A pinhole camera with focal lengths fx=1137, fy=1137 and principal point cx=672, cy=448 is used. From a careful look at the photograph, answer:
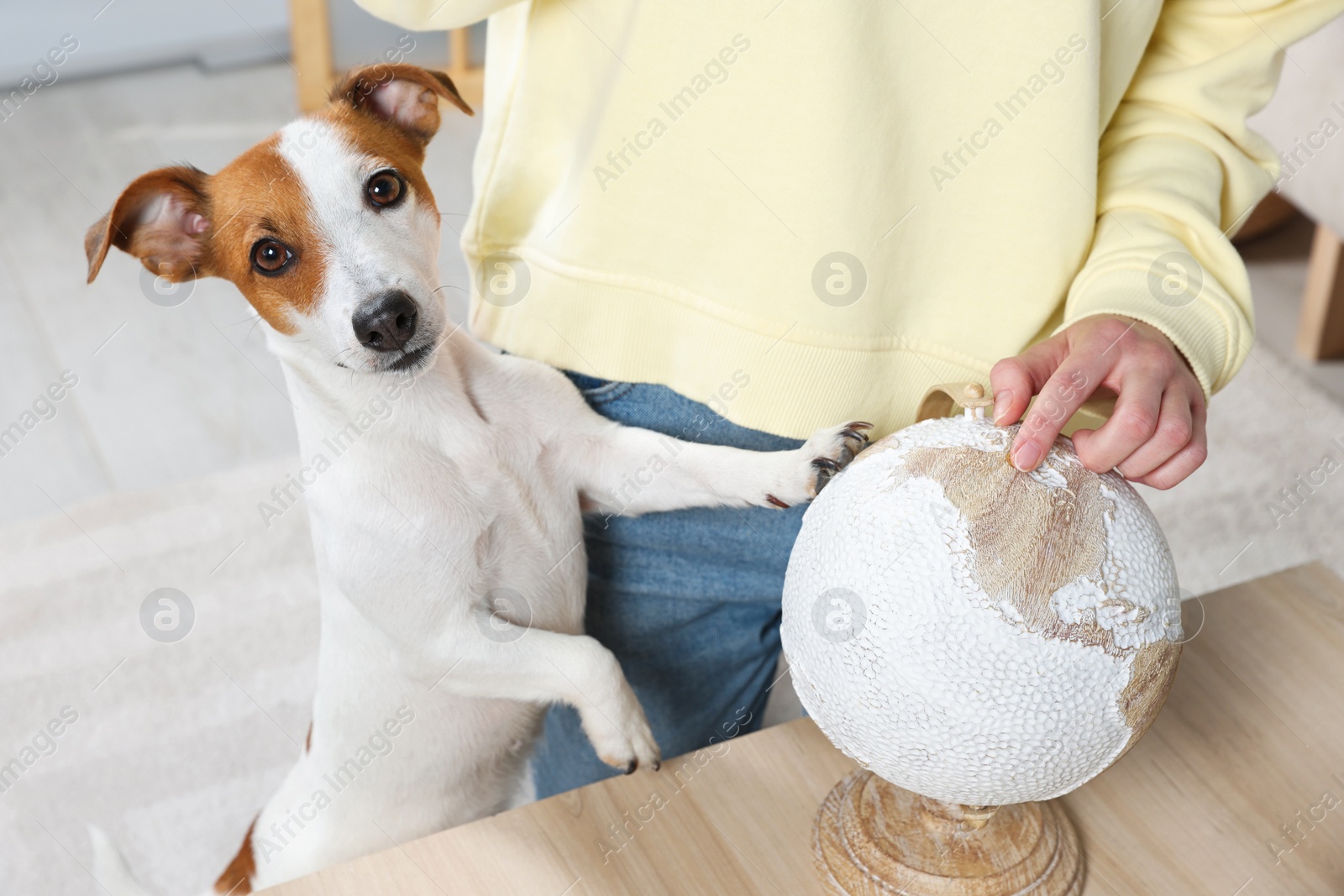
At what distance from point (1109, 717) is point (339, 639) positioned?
24.2 inches

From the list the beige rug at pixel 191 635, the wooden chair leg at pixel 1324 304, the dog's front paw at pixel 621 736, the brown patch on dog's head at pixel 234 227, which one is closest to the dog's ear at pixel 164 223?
the brown patch on dog's head at pixel 234 227

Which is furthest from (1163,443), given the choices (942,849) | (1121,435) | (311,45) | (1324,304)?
(311,45)

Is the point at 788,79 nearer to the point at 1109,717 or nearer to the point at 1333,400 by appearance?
the point at 1109,717

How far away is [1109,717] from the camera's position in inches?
25.1

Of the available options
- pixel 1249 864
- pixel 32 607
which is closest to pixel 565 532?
pixel 1249 864

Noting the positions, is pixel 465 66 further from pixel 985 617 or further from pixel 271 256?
pixel 985 617

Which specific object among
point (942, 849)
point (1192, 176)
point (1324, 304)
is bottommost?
point (1324, 304)

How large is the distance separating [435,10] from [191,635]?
4.51 feet

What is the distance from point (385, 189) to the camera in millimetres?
809

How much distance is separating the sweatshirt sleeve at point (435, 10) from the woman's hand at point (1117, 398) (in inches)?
16.2

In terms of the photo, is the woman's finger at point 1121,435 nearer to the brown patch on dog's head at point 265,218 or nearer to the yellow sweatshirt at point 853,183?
the yellow sweatshirt at point 853,183

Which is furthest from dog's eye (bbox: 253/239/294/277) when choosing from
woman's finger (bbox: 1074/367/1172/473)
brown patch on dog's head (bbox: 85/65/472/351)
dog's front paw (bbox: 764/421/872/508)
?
woman's finger (bbox: 1074/367/1172/473)

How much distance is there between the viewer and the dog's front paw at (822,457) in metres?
0.84

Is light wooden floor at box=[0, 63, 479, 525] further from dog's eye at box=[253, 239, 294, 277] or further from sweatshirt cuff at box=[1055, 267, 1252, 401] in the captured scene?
sweatshirt cuff at box=[1055, 267, 1252, 401]
